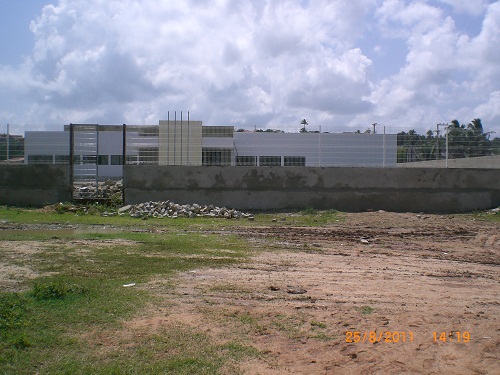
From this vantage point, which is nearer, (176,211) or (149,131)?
(176,211)

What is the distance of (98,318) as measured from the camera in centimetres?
562

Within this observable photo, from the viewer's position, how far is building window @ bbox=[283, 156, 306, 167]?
21.7m

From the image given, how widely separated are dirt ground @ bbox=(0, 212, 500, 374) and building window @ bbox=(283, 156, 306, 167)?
35.0ft

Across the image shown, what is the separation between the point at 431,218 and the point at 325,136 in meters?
6.45

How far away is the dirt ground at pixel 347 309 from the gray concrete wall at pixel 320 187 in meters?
9.24

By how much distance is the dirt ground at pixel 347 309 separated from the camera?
4.68m

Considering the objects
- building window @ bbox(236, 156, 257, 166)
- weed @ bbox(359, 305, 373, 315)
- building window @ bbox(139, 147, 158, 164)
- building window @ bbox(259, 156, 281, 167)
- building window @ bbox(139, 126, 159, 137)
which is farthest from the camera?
building window @ bbox(139, 126, 159, 137)

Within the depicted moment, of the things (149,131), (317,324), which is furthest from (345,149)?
(317,324)

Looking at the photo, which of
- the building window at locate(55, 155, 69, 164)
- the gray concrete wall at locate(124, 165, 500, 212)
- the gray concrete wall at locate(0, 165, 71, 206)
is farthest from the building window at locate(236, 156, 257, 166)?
the building window at locate(55, 155, 69, 164)

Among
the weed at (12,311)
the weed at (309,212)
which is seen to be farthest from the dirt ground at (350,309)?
the weed at (309,212)

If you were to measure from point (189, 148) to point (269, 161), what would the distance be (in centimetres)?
397
